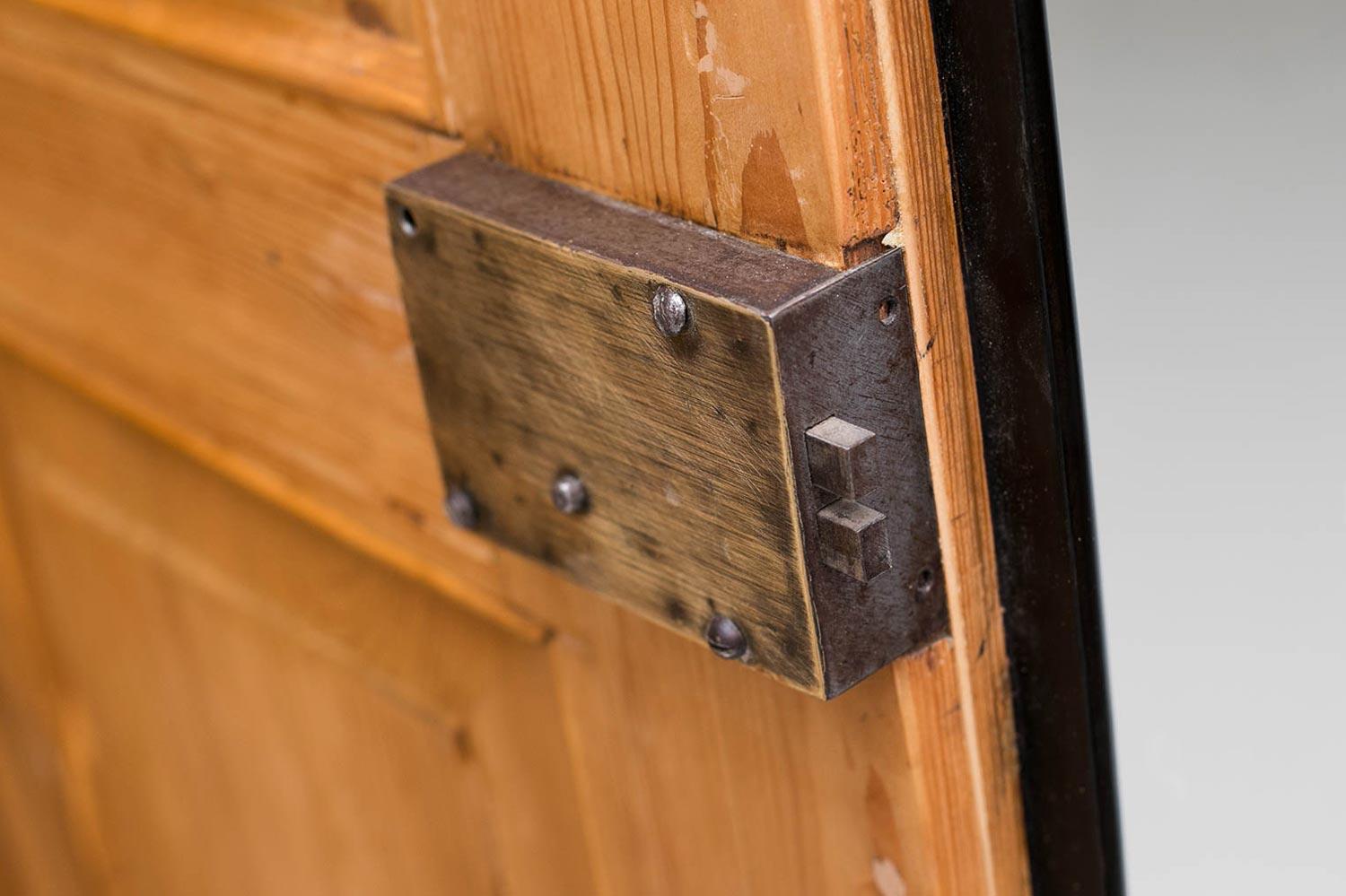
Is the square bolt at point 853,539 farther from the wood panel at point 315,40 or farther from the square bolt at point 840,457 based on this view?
the wood panel at point 315,40

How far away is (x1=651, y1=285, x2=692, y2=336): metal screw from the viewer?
1.34 feet

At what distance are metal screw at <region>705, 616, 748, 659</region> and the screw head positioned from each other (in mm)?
56

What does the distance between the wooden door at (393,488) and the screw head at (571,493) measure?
73 millimetres

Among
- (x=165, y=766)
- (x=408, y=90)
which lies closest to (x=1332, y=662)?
(x=408, y=90)

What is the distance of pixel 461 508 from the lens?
539 millimetres

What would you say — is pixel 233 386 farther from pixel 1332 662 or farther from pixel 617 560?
pixel 1332 662

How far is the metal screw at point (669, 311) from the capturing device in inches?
16.1

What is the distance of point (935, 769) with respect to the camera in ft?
1.52

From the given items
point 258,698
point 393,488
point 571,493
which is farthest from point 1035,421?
point 258,698

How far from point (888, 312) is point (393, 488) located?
0.28 meters

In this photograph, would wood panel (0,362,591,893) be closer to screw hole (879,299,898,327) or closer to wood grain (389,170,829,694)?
wood grain (389,170,829,694)

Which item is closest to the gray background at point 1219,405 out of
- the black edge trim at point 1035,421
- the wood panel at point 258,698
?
the black edge trim at point 1035,421

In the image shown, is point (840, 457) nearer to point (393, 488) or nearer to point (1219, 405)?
point (1219, 405)

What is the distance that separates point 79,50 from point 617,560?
0.36 meters
